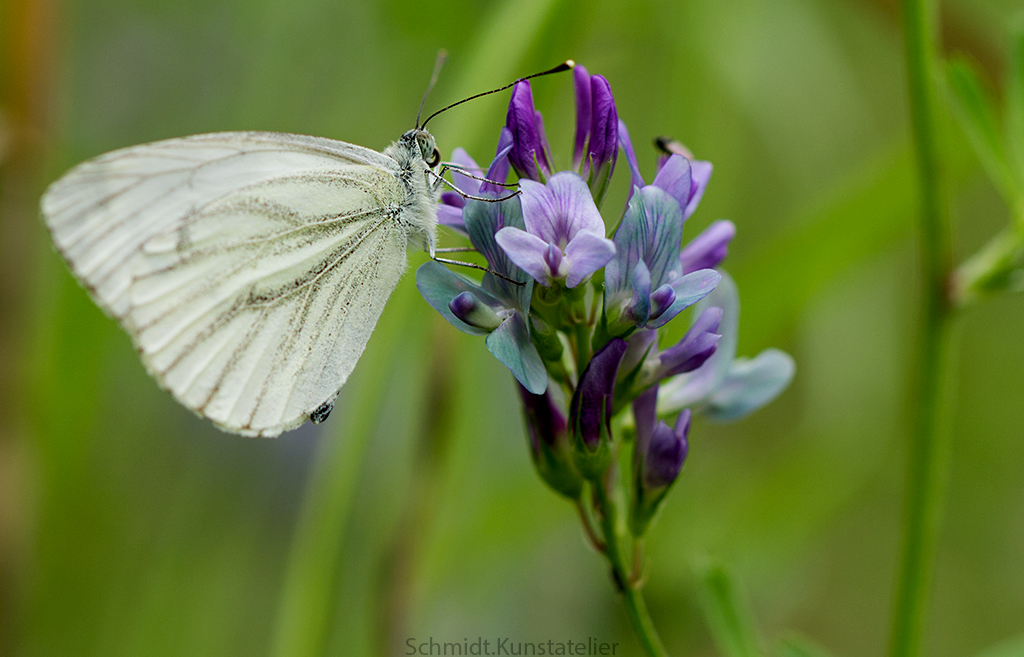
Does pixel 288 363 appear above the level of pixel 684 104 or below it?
below

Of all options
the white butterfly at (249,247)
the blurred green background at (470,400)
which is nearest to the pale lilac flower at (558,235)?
the white butterfly at (249,247)

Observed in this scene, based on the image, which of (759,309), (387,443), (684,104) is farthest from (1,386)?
(684,104)

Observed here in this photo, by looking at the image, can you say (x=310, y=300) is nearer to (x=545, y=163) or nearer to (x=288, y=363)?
(x=288, y=363)

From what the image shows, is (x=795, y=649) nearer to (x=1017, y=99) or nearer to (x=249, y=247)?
(x=1017, y=99)

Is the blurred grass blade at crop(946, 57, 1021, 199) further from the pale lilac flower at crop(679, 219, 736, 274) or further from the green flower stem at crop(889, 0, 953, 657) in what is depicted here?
the pale lilac flower at crop(679, 219, 736, 274)

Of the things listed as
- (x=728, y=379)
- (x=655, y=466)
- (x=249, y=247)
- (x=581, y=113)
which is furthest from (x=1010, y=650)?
(x=249, y=247)

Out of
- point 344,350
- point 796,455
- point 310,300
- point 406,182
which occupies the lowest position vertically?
point 796,455

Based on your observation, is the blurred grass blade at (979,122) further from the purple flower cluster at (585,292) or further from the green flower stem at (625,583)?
the green flower stem at (625,583)
